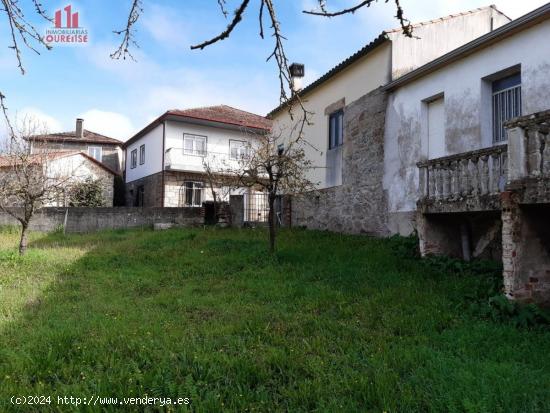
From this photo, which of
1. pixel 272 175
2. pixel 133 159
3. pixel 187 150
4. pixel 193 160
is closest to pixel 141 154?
pixel 133 159

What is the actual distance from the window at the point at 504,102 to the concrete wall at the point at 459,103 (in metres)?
0.14

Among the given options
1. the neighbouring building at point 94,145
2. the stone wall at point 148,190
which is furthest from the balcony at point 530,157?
the neighbouring building at point 94,145

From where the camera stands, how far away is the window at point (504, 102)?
8.39 metres

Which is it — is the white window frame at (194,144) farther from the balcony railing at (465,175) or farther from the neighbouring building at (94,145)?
the balcony railing at (465,175)

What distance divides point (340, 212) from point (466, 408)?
10.9 meters

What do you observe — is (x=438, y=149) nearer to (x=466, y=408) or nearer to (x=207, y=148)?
(x=466, y=408)

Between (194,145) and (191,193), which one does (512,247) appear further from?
(191,193)

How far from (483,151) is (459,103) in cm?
301

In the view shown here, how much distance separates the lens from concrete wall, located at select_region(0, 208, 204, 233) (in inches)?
675

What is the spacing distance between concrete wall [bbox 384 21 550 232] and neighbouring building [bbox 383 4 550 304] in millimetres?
21

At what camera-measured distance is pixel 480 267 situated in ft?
24.4

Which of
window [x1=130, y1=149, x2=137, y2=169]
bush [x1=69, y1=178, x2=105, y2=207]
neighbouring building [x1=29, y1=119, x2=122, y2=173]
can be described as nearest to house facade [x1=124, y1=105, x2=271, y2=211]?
window [x1=130, y1=149, x2=137, y2=169]

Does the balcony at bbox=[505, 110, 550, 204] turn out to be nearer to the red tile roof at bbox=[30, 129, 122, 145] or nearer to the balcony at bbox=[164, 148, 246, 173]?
the balcony at bbox=[164, 148, 246, 173]

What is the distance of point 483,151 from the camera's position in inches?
273
